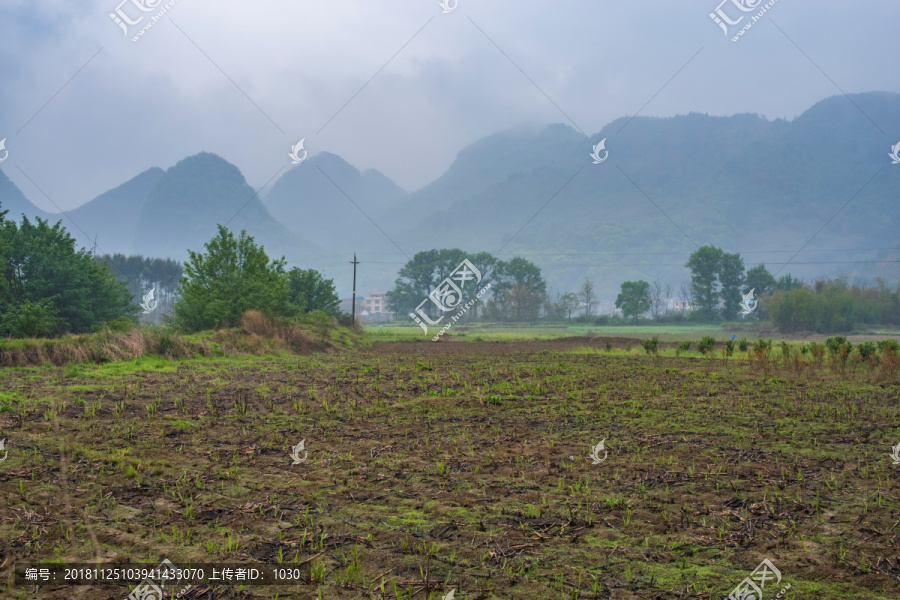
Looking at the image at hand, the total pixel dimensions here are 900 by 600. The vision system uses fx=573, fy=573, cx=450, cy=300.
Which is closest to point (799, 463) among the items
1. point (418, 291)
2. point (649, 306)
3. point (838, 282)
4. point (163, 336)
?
point (163, 336)

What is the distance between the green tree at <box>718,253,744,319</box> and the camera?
93438 mm

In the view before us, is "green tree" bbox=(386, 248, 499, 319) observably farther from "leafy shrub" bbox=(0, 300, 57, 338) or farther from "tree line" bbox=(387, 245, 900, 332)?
"leafy shrub" bbox=(0, 300, 57, 338)

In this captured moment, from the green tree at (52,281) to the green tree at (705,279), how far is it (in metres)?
86.5

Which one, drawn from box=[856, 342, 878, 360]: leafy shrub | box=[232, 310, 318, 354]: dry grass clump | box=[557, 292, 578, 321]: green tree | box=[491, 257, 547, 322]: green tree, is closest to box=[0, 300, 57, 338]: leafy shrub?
box=[232, 310, 318, 354]: dry grass clump

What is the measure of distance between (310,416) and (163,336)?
42.1 ft

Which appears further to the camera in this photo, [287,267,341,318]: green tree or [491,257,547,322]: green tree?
[491,257,547,322]: green tree

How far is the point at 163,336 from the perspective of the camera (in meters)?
20.8

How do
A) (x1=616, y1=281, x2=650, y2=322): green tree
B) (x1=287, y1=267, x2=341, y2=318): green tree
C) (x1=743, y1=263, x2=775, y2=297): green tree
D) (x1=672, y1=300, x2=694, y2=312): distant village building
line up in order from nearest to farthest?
(x1=287, y1=267, x2=341, y2=318): green tree, (x1=616, y1=281, x2=650, y2=322): green tree, (x1=743, y1=263, x2=775, y2=297): green tree, (x1=672, y1=300, x2=694, y2=312): distant village building

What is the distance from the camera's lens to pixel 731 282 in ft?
316

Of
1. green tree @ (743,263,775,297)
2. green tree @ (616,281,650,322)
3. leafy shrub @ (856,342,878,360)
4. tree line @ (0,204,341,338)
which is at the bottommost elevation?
leafy shrub @ (856,342,878,360)

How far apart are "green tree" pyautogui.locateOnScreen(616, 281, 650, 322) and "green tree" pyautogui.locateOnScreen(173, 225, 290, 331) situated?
229ft

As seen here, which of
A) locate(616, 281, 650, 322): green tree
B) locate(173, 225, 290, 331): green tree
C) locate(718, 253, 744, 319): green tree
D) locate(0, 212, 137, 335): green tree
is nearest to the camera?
locate(0, 212, 137, 335): green tree

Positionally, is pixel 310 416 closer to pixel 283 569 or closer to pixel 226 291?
pixel 283 569

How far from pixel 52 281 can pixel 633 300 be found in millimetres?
80584
